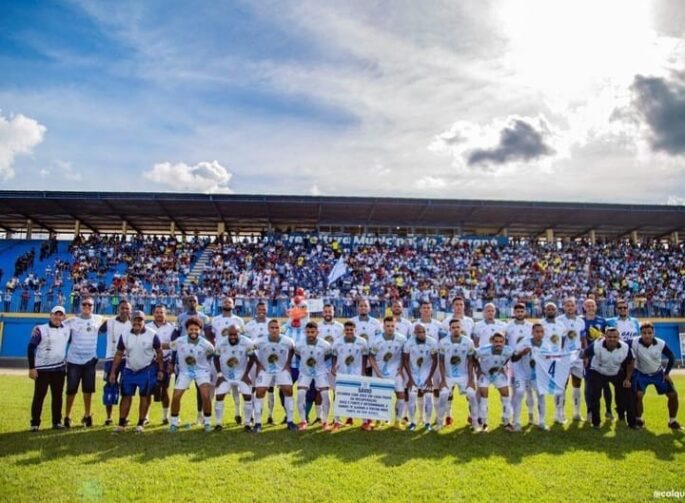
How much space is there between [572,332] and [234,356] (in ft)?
23.6

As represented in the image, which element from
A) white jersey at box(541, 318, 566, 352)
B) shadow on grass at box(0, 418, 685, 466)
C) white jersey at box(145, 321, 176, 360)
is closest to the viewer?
shadow on grass at box(0, 418, 685, 466)

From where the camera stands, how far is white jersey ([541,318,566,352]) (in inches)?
410

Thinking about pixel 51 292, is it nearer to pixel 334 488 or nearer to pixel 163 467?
pixel 163 467

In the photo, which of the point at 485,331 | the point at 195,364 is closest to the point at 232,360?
the point at 195,364

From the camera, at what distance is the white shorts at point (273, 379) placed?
977cm

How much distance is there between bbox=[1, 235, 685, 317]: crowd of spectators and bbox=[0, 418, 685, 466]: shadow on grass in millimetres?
15557

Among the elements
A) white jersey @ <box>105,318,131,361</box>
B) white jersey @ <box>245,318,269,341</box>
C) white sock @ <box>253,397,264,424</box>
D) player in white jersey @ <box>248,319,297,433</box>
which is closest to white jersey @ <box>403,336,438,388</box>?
player in white jersey @ <box>248,319,297,433</box>

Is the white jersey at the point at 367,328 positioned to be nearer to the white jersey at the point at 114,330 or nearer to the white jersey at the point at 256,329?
the white jersey at the point at 256,329

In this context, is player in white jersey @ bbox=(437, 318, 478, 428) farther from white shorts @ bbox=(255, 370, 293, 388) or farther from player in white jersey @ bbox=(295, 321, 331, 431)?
white shorts @ bbox=(255, 370, 293, 388)

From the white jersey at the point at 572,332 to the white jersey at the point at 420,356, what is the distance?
3075 millimetres

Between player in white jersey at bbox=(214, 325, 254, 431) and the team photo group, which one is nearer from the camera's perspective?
the team photo group

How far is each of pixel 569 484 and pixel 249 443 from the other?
491 centimetres

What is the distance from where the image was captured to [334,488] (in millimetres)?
6293

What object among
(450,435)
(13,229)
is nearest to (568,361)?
(450,435)
